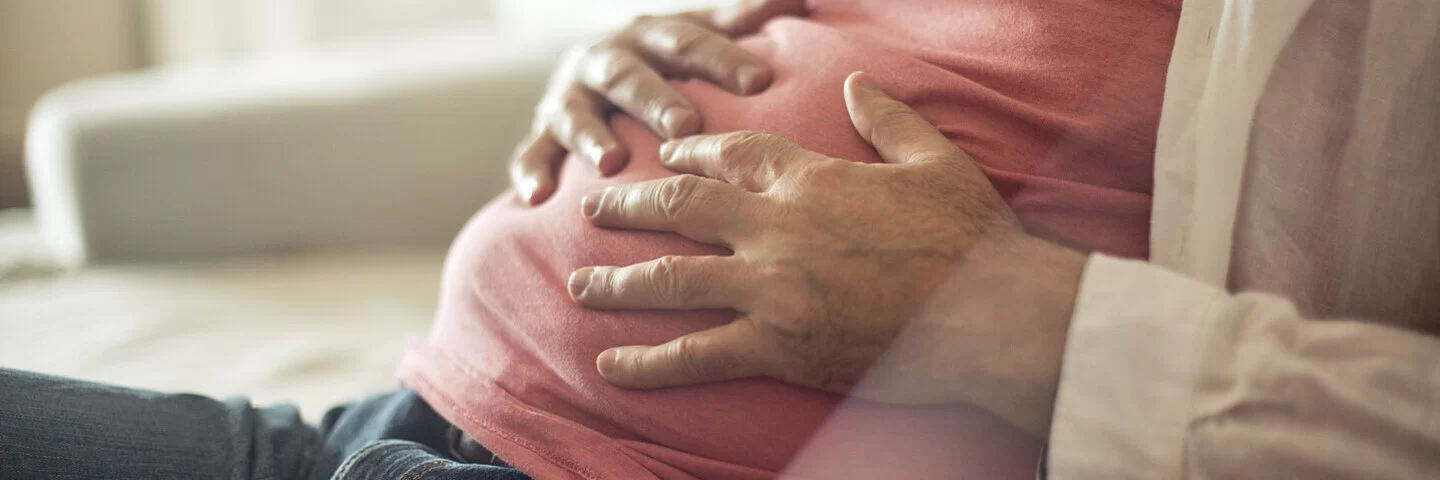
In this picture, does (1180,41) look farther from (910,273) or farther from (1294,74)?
(910,273)

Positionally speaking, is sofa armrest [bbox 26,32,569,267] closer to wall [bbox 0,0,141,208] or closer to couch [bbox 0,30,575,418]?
couch [bbox 0,30,575,418]

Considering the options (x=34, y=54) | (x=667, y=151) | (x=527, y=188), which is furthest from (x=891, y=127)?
(x=34, y=54)

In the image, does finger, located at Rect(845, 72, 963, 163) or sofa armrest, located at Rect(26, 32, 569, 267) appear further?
sofa armrest, located at Rect(26, 32, 569, 267)

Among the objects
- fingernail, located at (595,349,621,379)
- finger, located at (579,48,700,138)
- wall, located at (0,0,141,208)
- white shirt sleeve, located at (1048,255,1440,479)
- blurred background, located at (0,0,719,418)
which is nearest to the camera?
white shirt sleeve, located at (1048,255,1440,479)

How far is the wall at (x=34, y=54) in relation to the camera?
1979mm

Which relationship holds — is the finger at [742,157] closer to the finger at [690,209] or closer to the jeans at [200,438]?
the finger at [690,209]

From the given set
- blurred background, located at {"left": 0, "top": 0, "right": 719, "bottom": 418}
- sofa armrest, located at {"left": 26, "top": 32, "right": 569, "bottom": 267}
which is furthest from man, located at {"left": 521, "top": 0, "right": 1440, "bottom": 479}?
sofa armrest, located at {"left": 26, "top": 32, "right": 569, "bottom": 267}

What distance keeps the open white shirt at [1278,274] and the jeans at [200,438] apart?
1.05 ft

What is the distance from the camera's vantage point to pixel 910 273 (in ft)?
1.53

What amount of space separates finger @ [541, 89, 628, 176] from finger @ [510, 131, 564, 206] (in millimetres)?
11

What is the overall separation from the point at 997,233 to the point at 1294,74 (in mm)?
158

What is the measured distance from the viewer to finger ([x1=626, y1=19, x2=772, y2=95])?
60 cm

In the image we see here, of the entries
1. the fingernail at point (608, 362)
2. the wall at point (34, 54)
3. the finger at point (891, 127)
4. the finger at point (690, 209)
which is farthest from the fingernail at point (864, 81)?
the wall at point (34, 54)

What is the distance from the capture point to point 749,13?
2.29 feet
